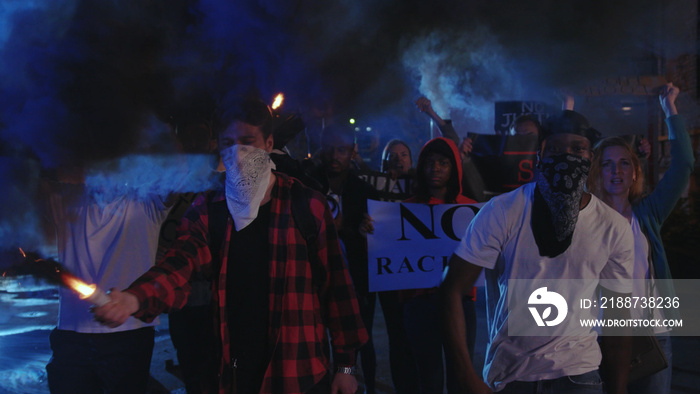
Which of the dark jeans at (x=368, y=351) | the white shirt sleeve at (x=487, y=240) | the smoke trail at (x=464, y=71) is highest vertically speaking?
the smoke trail at (x=464, y=71)

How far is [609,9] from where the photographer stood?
4504 millimetres

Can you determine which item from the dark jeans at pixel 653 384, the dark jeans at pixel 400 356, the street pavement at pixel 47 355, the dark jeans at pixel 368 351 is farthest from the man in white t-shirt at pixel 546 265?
the street pavement at pixel 47 355

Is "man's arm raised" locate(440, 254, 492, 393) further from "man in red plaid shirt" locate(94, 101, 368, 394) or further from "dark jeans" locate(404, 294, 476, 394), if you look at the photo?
"dark jeans" locate(404, 294, 476, 394)

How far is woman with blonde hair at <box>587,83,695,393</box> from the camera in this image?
10.9 ft

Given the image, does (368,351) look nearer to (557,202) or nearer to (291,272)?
(291,272)

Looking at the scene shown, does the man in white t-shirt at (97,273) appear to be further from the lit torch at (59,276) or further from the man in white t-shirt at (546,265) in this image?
the man in white t-shirt at (546,265)

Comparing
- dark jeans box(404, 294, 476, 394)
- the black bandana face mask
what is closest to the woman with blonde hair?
the black bandana face mask

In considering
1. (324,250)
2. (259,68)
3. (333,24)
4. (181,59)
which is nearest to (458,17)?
(333,24)

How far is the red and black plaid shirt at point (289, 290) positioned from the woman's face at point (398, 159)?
281 cm

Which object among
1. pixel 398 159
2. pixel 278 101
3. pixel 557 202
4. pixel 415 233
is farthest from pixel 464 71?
pixel 557 202

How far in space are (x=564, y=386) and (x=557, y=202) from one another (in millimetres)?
822

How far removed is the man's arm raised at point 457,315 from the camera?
8.05 feet

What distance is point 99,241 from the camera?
308 centimetres

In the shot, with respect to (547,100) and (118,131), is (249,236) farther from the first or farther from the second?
(547,100)
